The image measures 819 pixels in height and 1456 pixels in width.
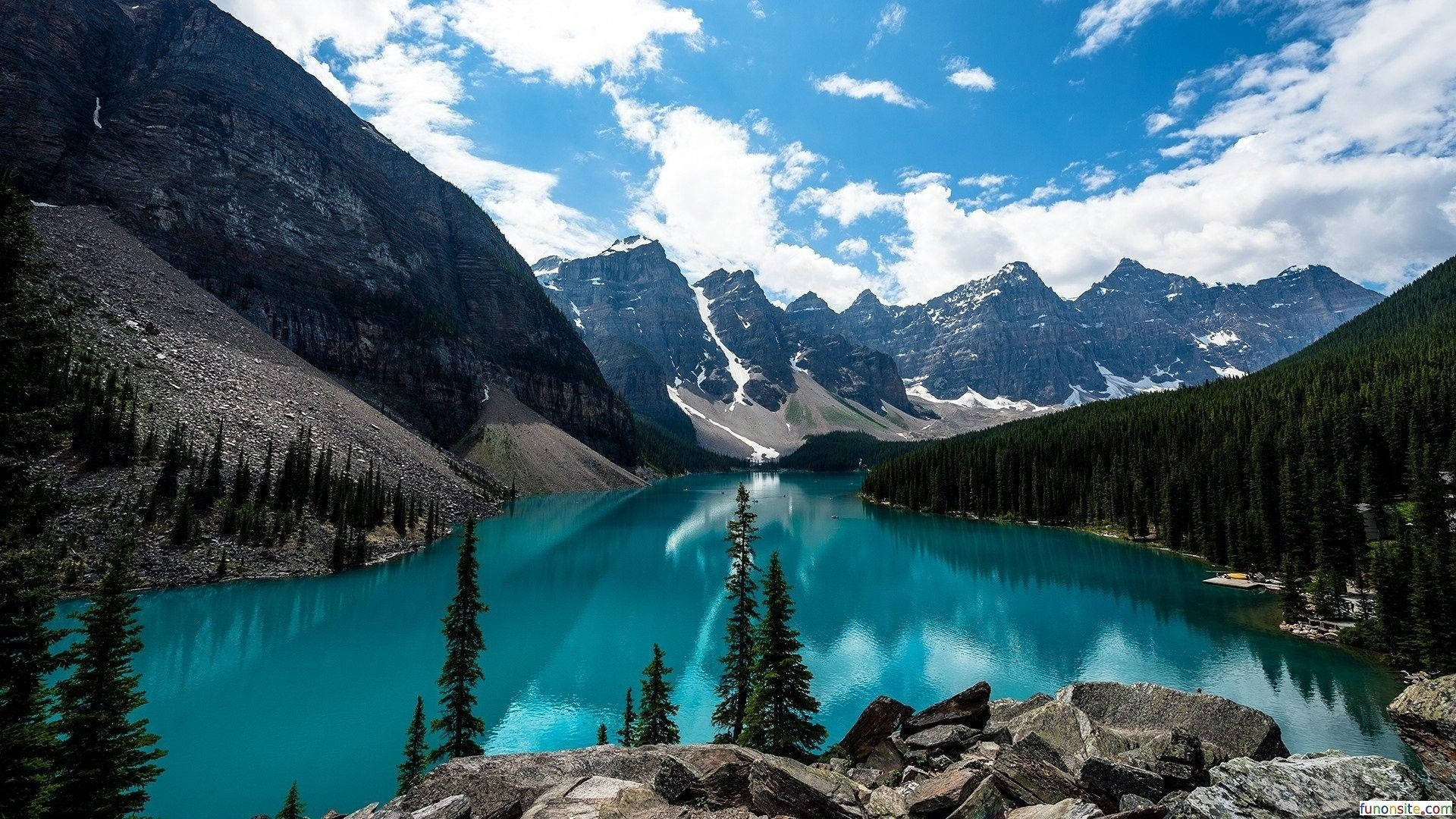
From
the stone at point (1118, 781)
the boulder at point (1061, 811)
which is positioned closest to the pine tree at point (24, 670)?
the boulder at point (1061, 811)

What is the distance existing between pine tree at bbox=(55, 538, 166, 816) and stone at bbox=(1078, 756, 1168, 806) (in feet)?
64.4

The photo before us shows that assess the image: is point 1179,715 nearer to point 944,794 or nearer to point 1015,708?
point 1015,708

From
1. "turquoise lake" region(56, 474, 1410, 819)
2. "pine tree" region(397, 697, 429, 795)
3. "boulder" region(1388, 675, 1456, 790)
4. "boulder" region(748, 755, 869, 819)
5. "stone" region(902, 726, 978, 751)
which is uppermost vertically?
"boulder" region(1388, 675, 1456, 790)

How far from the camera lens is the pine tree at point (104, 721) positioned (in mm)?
12867

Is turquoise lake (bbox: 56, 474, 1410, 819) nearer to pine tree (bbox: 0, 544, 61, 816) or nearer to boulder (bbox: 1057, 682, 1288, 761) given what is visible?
pine tree (bbox: 0, 544, 61, 816)

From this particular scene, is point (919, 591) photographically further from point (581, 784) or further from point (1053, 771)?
point (581, 784)

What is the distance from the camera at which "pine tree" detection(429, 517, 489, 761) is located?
22016mm

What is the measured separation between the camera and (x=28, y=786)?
10320 mm

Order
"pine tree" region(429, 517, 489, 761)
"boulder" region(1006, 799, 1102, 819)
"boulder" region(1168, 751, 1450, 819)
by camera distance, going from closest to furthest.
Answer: "boulder" region(1168, 751, 1450, 819) → "boulder" region(1006, 799, 1102, 819) → "pine tree" region(429, 517, 489, 761)

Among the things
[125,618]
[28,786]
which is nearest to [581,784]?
[28,786]

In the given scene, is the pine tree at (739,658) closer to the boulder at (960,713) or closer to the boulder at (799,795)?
the boulder at (960,713)

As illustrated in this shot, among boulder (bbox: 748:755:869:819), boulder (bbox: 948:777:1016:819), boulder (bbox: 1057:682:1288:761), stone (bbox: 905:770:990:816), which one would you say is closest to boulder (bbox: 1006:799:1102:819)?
boulder (bbox: 948:777:1016:819)

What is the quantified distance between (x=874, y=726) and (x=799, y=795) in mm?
8222

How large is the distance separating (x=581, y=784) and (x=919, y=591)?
49.2 metres
